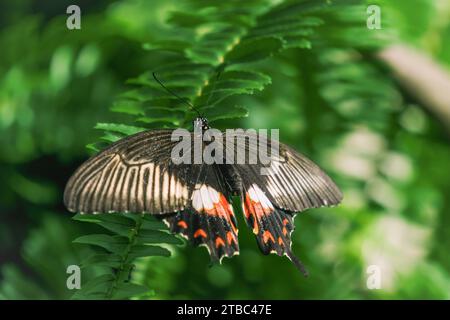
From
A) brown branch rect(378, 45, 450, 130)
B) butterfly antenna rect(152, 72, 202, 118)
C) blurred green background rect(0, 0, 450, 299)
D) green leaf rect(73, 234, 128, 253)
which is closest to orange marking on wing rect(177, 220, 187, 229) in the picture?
green leaf rect(73, 234, 128, 253)

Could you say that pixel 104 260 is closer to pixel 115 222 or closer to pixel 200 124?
pixel 115 222

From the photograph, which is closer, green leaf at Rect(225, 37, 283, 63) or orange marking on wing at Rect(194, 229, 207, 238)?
orange marking on wing at Rect(194, 229, 207, 238)

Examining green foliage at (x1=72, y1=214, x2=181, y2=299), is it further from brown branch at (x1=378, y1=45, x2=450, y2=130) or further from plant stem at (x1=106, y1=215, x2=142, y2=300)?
brown branch at (x1=378, y1=45, x2=450, y2=130)

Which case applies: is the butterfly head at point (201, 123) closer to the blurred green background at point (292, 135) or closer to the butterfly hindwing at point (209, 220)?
the butterfly hindwing at point (209, 220)

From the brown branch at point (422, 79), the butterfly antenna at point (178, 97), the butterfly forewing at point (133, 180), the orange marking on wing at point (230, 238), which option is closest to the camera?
the butterfly forewing at point (133, 180)

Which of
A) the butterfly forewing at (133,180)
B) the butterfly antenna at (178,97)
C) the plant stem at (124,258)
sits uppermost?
the butterfly antenna at (178,97)

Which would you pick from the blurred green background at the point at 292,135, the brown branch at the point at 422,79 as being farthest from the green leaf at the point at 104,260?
the brown branch at the point at 422,79
